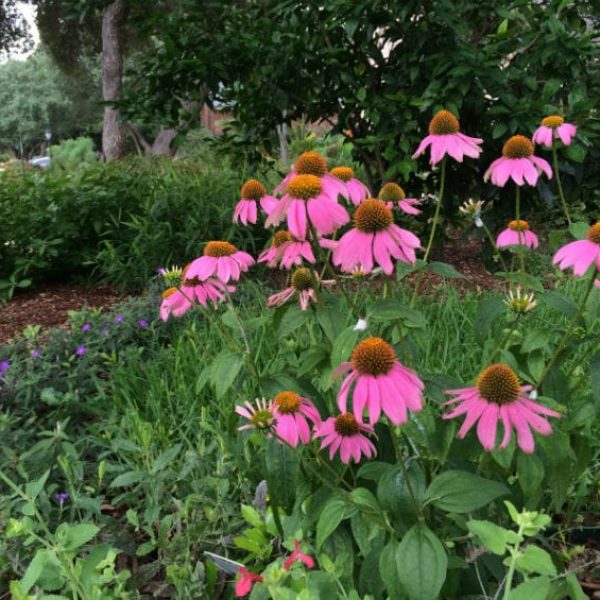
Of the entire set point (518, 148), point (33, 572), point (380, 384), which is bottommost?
point (33, 572)

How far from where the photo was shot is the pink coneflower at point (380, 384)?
84 centimetres

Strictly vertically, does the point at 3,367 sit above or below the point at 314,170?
below

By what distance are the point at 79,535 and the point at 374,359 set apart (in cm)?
57

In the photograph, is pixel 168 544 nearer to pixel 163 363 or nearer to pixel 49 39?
pixel 163 363

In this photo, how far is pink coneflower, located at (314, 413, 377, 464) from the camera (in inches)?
43.2

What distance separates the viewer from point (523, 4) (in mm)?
2947

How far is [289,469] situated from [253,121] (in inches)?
105

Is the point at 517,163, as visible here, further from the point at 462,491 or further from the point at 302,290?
the point at 462,491

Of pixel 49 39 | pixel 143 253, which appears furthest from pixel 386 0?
pixel 49 39

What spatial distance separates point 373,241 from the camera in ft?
3.04

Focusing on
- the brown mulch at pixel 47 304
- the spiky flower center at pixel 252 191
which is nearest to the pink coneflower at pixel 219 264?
the spiky flower center at pixel 252 191

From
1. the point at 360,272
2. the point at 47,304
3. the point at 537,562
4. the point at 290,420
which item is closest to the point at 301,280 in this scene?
the point at 360,272

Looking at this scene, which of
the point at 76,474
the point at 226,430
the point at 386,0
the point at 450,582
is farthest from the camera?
the point at 386,0

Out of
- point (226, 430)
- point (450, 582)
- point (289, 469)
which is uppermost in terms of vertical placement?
point (289, 469)
